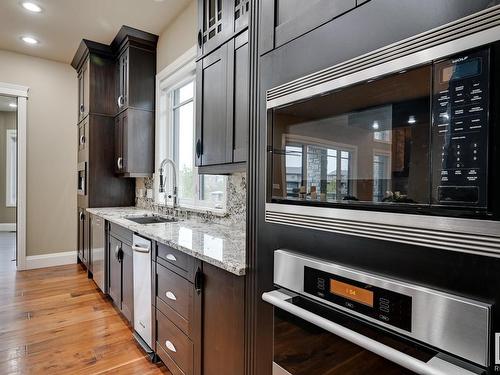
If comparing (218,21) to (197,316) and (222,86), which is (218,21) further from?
(197,316)

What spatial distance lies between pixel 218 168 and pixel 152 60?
2436 millimetres

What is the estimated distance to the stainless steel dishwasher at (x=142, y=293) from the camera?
2.24 metres

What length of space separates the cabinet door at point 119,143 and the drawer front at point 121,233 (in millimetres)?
1045

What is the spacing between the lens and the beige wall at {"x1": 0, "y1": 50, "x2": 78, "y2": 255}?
451 centimetres

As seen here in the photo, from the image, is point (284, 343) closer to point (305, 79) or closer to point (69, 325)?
point (305, 79)

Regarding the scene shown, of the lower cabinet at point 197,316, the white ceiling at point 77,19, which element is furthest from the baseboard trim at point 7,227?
the lower cabinet at point 197,316

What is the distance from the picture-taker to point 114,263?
10.2 ft

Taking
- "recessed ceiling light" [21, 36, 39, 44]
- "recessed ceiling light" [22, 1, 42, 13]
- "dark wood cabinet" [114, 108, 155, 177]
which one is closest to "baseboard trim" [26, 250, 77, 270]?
"dark wood cabinet" [114, 108, 155, 177]

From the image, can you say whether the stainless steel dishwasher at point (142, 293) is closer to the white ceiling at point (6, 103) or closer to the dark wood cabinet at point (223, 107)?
the dark wood cabinet at point (223, 107)

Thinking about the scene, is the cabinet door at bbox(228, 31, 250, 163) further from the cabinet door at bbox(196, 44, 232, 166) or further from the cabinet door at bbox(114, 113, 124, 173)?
the cabinet door at bbox(114, 113, 124, 173)

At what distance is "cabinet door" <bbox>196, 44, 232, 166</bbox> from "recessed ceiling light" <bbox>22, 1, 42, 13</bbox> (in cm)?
221

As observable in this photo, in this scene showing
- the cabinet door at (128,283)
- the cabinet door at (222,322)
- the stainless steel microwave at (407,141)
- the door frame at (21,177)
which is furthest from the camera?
the door frame at (21,177)

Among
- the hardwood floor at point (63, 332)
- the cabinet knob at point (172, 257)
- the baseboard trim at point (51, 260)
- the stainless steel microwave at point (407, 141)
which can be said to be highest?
the stainless steel microwave at point (407, 141)

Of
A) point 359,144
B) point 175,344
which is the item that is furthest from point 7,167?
point 359,144
